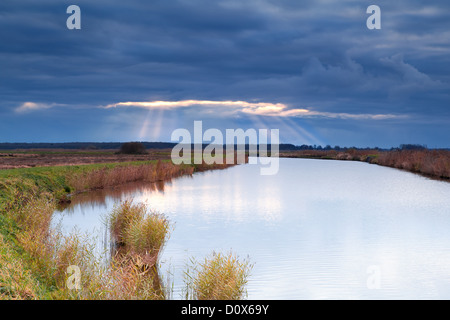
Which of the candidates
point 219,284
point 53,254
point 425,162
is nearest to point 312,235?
point 219,284

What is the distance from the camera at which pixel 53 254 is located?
11625 mm

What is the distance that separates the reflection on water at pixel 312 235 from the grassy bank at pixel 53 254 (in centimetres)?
136

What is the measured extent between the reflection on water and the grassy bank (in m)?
1.36

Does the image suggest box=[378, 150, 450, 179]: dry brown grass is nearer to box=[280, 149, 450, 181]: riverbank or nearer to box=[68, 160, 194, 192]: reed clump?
box=[280, 149, 450, 181]: riverbank

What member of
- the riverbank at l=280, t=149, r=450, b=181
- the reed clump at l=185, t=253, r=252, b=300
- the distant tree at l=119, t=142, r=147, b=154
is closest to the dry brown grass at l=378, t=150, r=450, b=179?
the riverbank at l=280, t=149, r=450, b=181

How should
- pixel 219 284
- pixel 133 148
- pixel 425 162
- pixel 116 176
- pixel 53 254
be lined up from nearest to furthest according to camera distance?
pixel 219 284, pixel 53 254, pixel 116 176, pixel 425 162, pixel 133 148

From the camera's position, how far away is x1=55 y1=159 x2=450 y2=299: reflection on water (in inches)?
529

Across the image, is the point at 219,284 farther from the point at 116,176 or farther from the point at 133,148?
the point at 133,148

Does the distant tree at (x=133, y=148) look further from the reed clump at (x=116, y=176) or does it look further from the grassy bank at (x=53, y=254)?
the grassy bank at (x=53, y=254)

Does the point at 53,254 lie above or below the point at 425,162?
below

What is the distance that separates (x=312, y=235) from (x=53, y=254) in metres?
12.9

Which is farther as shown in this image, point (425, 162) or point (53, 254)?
point (425, 162)
